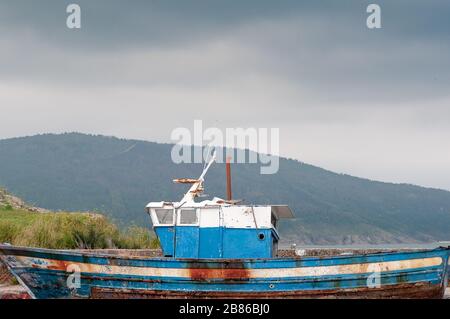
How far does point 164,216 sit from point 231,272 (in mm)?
2827

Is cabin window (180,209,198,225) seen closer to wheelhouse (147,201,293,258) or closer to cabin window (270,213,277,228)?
wheelhouse (147,201,293,258)

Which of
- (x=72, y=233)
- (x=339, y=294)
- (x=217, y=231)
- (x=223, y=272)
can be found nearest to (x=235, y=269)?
(x=223, y=272)

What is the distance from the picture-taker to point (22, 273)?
75.4 feet

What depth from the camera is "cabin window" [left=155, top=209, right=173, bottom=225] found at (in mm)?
23812

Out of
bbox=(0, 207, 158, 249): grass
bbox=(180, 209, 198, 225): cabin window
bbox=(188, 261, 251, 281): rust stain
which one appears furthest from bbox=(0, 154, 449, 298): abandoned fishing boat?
bbox=(0, 207, 158, 249): grass

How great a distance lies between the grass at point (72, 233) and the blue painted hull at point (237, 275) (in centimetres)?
607

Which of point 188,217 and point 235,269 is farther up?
point 188,217

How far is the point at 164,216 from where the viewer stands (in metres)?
23.9

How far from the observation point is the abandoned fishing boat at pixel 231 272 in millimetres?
22281

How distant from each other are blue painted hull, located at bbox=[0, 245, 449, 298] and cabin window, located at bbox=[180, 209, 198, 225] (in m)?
1.59

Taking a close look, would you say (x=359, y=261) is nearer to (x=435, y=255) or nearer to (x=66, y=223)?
(x=435, y=255)

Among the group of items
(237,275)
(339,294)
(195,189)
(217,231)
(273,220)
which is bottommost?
(339,294)

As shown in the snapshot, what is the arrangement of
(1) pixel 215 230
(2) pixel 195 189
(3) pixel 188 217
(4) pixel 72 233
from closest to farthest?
(1) pixel 215 230 → (3) pixel 188 217 → (2) pixel 195 189 → (4) pixel 72 233

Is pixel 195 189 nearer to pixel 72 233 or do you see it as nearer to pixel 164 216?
pixel 164 216
